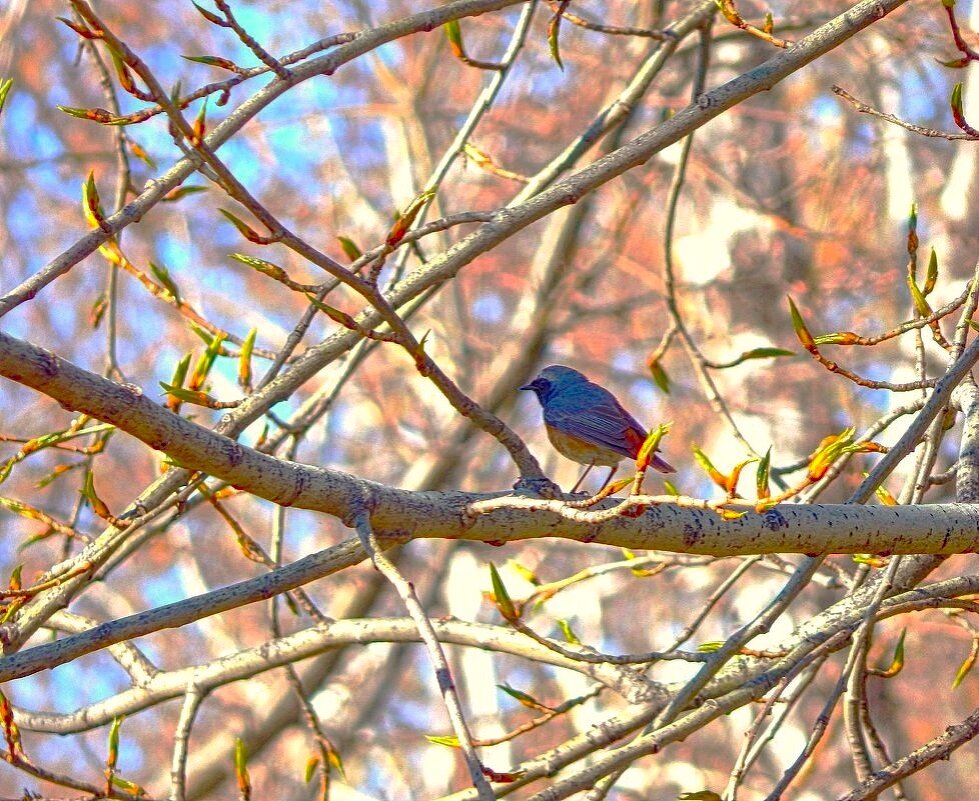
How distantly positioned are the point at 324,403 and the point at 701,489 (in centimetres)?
835

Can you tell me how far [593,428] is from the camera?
14.4 feet

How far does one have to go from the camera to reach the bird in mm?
4336

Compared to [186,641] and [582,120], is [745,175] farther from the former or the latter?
[186,641]

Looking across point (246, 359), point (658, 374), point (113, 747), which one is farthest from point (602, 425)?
point (113, 747)

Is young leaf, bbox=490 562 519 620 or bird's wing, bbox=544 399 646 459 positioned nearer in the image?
young leaf, bbox=490 562 519 620

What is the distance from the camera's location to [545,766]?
268cm

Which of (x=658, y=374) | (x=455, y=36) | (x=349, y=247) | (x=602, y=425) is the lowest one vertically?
(x=658, y=374)

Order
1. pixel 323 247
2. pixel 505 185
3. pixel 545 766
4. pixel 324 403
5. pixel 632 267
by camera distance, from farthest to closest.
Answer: pixel 323 247 → pixel 505 185 → pixel 632 267 → pixel 324 403 → pixel 545 766

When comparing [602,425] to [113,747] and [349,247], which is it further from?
[113,747]

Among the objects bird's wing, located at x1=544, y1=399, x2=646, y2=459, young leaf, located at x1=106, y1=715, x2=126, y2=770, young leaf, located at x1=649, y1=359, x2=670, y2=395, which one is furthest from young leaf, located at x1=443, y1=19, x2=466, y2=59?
young leaf, located at x1=106, y1=715, x2=126, y2=770

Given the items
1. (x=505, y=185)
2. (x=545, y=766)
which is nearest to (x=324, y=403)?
(x=545, y=766)

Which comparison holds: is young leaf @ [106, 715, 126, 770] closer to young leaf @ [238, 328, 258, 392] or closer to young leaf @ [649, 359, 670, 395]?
young leaf @ [238, 328, 258, 392]

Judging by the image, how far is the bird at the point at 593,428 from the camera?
14.2 feet

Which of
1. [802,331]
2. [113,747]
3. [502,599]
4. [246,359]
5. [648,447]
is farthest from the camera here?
[246,359]
